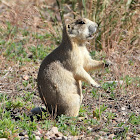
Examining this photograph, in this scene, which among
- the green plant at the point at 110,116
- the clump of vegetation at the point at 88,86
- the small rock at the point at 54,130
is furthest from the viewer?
the green plant at the point at 110,116

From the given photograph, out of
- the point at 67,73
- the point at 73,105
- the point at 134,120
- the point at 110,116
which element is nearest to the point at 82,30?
the point at 67,73

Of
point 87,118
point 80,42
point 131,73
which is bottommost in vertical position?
point 87,118

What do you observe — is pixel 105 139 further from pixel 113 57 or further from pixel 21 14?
pixel 21 14

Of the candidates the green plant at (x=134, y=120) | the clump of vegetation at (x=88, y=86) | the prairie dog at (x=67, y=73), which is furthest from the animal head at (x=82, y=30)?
the green plant at (x=134, y=120)

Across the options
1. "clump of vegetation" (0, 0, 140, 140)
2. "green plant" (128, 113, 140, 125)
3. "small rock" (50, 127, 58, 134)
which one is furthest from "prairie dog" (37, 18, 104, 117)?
"green plant" (128, 113, 140, 125)

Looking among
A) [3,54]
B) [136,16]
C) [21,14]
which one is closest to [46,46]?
[3,54]

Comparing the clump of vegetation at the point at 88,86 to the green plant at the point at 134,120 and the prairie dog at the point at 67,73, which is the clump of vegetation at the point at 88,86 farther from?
the prairie dog at the point at 67,73

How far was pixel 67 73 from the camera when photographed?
4.25m

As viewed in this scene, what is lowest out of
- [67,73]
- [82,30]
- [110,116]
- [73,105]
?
[110,116]

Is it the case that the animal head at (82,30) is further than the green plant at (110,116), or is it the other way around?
the animal head at (82,30)

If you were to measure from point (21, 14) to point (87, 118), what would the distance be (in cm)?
239

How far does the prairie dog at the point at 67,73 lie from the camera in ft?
13.7

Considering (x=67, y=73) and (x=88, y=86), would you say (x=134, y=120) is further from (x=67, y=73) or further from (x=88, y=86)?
(x=88, y=86)

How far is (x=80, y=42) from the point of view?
4.42 metres
